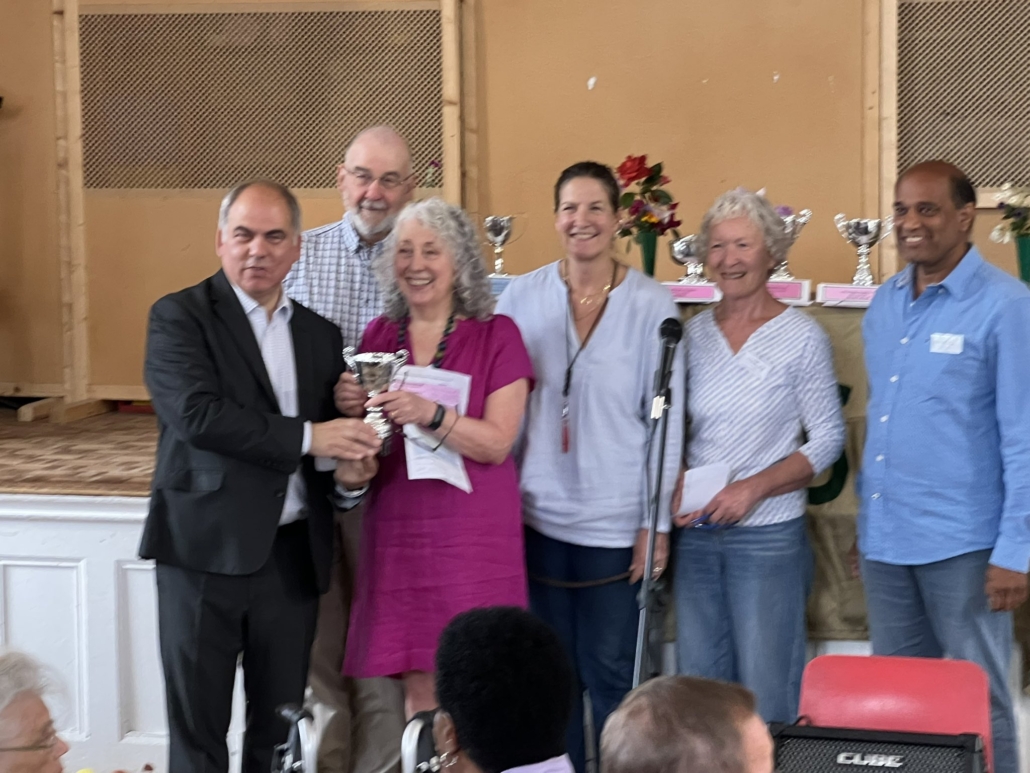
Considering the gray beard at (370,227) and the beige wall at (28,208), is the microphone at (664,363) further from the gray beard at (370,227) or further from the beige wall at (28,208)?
the beige wall at (28,208)

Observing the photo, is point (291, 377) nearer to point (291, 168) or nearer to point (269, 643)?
point (269, 643)

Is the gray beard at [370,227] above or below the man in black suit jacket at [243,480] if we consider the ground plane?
above

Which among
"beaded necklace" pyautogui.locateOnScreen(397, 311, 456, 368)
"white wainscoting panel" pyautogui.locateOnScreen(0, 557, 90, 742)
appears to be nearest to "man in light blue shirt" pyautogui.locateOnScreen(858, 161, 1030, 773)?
"beaded necklace" pyautogui.locateOnScreen(397, 311, 456, 368)

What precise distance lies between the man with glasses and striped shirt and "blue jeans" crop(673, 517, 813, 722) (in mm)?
875

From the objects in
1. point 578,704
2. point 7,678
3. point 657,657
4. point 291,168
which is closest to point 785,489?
point 657,657

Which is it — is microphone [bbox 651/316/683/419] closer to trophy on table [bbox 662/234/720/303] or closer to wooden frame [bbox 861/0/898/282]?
trophy on table [bbox 662/234/720/303]

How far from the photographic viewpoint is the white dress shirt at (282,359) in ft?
8.90

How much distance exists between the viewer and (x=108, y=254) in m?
5.93

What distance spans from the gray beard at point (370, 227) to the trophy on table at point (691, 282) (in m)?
0.83

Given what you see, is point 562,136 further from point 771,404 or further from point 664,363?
point 664,363

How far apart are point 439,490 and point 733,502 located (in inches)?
27.8

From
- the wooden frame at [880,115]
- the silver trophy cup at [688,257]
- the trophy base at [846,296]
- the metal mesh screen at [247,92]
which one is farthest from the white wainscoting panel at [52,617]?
the wooden frame at [880,115]

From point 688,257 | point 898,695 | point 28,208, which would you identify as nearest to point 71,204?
point 28,208

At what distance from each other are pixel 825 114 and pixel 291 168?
8.18 ft
